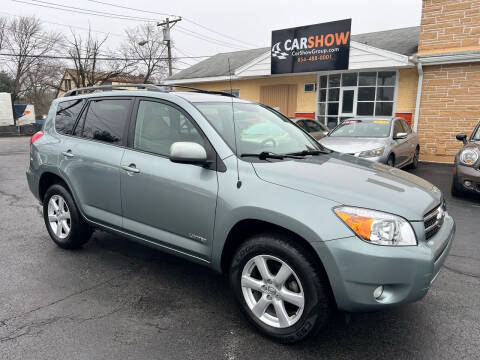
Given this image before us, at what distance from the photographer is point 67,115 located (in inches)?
164

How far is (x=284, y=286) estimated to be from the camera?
251 cm

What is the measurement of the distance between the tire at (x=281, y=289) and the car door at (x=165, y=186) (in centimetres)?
37

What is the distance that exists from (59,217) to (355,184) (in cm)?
336

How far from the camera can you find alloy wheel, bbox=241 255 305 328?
2.44 meters

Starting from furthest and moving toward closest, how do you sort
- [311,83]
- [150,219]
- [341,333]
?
[311,83], [150,219], [341,333]

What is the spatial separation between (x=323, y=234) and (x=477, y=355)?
138 centimetres

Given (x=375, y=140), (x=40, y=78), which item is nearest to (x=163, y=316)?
(x=375, y=140)

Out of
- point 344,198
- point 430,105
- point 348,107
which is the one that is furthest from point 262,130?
point 348,107

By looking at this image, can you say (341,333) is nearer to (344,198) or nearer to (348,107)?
(344,198)

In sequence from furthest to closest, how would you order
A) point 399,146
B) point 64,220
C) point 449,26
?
1. point 449,26
2. point 399,146
3. point 64,220

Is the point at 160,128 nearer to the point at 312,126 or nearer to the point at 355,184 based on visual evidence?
the point at 355,184

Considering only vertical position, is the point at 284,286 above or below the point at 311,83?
below

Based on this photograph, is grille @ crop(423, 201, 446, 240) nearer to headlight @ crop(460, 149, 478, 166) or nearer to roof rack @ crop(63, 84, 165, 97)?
roof rack @ crop(63, 84, 165, 97)

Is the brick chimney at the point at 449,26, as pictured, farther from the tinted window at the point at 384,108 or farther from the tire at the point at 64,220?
the tire at the point at 64,220
